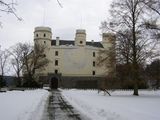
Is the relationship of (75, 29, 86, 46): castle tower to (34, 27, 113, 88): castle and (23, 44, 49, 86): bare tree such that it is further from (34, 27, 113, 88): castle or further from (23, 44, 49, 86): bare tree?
(23, 44, 49, 86): bare tree

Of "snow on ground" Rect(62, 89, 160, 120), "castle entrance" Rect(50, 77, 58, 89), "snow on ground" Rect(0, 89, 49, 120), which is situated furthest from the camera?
"castle entrance" Rect(50, 77, 58, 89)

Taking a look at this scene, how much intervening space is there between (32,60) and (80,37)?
26.4 m

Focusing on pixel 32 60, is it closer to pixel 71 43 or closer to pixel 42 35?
pixel 42 35

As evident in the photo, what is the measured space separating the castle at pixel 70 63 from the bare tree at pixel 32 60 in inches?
492

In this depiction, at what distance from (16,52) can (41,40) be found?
19614 mm

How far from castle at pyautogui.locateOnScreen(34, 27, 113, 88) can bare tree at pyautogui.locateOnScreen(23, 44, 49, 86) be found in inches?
492

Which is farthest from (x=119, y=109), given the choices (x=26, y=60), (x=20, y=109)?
(x=26, y=60)

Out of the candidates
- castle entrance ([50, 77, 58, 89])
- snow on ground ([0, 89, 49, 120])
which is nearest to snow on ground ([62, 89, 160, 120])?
snow on ground ([0, 89, 49, 120])

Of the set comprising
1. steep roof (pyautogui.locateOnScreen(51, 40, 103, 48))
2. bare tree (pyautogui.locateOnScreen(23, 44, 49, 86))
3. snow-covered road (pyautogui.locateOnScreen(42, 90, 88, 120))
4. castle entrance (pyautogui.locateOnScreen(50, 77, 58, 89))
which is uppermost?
steep roof (pyautogui.locateOnScreen(51, 40, 103, 48))

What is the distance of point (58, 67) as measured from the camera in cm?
10512

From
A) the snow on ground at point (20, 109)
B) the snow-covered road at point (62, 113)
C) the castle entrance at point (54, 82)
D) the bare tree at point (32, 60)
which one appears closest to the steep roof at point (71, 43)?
the castle entrance at point (54, 82)

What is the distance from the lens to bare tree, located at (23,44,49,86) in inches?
3314

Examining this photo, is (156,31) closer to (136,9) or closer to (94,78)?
(136,9)

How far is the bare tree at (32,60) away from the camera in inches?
3314
